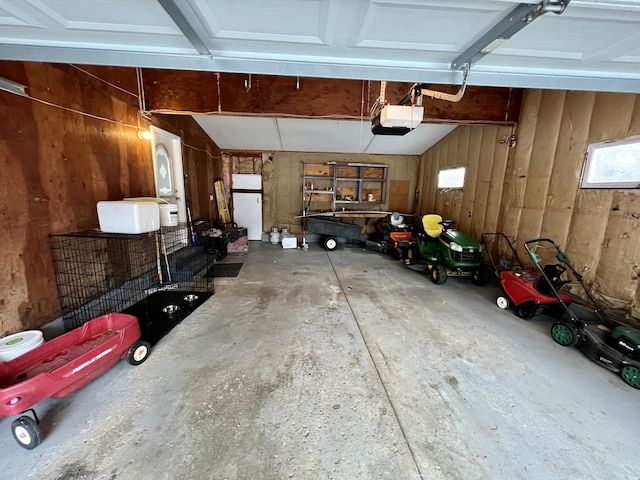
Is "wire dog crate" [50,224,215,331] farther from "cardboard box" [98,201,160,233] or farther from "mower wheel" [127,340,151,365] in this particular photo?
"mower wheel" [127,340,151,365]

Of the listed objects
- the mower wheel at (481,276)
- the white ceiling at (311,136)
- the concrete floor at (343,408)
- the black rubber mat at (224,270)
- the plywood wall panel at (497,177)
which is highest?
the white ceiling at (311,136)

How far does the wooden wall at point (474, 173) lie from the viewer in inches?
153

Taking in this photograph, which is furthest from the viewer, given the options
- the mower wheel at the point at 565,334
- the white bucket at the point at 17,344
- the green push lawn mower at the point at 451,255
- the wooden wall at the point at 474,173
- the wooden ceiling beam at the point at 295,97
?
the wooden wall at the point at 474,173

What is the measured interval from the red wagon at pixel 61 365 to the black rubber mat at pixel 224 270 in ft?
5.89

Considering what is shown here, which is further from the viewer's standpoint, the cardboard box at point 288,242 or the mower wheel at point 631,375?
the cardboard box at point 288,242

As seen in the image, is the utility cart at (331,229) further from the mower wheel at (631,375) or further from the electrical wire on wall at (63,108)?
the mower wheel at (631,375)

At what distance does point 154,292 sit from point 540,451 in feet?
11.7

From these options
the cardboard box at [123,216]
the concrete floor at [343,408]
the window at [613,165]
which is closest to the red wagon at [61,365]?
the concrete floor at [343,408]

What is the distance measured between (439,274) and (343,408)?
2661 millimetres

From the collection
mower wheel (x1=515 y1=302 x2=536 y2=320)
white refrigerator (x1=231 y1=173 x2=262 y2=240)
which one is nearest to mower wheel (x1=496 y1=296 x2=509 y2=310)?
mower wheel (x1=515 y1=302 x2=536 y2=320)

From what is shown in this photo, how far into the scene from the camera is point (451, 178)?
16.8ft

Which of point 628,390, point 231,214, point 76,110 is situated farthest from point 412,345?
point 231,214

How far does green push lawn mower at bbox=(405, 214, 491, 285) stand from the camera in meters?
3.52

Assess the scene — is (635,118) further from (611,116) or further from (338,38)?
(338,38)
